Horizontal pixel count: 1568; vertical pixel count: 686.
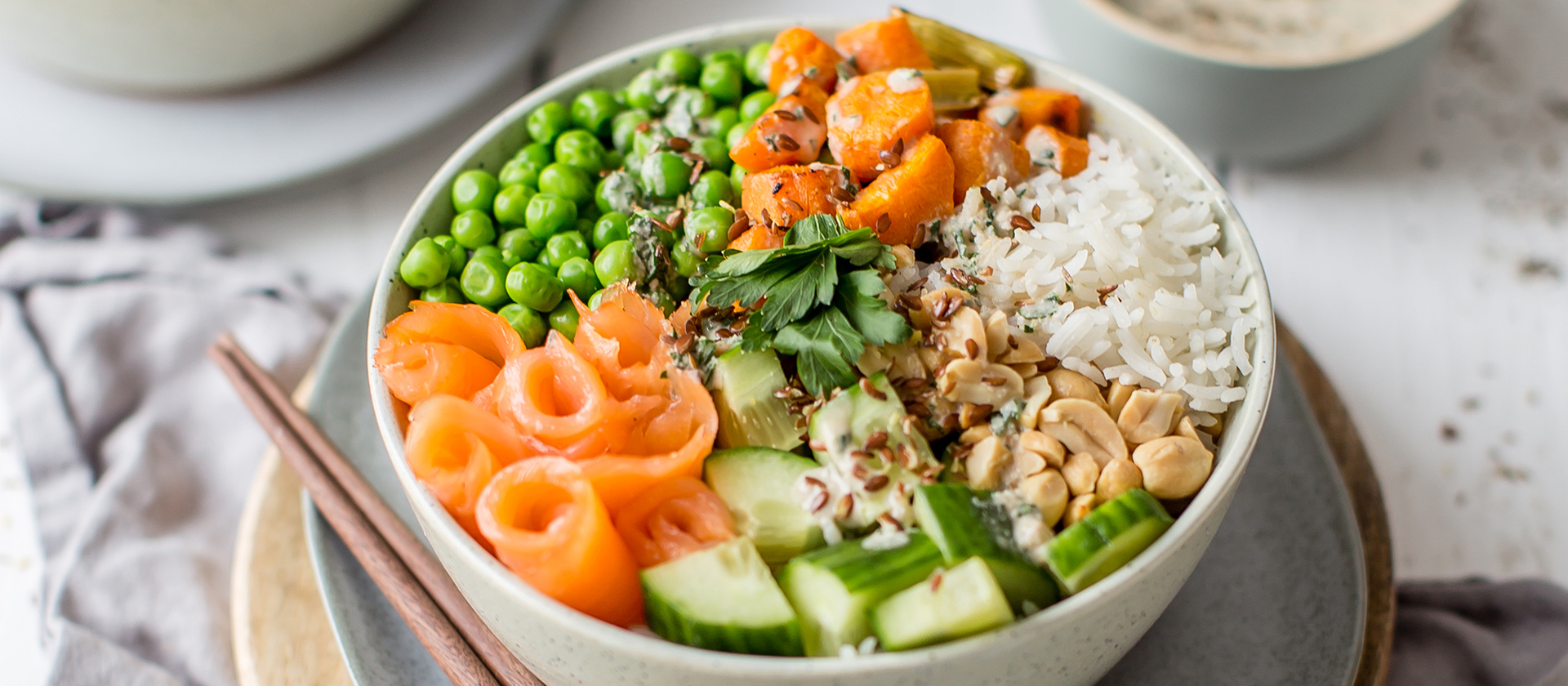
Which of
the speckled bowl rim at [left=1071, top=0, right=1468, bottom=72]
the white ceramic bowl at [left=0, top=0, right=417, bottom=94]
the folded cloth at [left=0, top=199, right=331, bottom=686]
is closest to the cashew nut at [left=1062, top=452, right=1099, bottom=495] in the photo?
the speckled bowl rim at [left=1071, top=0, right=1468, bottom=72]

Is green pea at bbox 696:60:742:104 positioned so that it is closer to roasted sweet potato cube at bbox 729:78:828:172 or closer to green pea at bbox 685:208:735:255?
roasted sweet potato cube at bbox 729:78:828:172

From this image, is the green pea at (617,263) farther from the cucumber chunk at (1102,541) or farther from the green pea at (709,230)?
the cucumber chunk at (1102,541)

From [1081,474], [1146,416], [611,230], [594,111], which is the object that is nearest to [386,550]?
[611,230]

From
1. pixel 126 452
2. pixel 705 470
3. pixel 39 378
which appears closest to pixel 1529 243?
pixel 705 470

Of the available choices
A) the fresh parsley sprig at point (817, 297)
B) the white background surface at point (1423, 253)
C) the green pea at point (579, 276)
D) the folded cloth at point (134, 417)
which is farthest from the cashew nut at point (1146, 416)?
the folded cloth at point (134, 417)

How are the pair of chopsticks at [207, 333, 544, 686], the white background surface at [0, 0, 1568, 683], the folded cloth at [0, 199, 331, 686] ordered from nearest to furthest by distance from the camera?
the pair of chopsticks at [207, 333, 544, 686], the folded cloth at [0, 199, 331, 686], the white background surface at [0, 0, 1568, 683]

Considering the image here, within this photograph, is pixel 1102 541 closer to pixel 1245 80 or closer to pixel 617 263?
pixel 617 263
